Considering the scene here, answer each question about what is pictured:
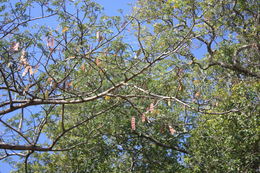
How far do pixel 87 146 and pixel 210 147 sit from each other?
2.10 m

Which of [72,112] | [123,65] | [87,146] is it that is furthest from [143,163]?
[123,65]

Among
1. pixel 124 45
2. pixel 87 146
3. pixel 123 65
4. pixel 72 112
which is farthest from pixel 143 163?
pixel 124 45

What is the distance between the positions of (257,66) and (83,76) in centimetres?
449

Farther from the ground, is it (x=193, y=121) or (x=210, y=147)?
(x=193, y=121)

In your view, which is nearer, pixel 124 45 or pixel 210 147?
pixel 124 45

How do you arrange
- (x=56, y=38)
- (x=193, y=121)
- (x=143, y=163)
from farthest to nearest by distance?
(x=193, y=121), (x=143, y=163), (x=56, y=38)

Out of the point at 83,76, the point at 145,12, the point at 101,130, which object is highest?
the point at 145,12

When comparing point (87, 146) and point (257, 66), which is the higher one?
point (257, 66)

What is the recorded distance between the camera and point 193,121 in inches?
298

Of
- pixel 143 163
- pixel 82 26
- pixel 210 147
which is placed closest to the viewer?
pixel 82 26

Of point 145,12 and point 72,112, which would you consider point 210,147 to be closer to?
point 72,112

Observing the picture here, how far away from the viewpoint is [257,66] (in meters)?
7.64

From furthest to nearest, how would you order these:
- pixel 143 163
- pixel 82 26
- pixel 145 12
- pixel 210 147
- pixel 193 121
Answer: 1. pixel 145 12
2. pixel 193 121
3. pixel 143 163
4. pixel 210 147
5. pixel 82 26

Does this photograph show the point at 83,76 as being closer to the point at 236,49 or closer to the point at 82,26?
the point at 82,26
